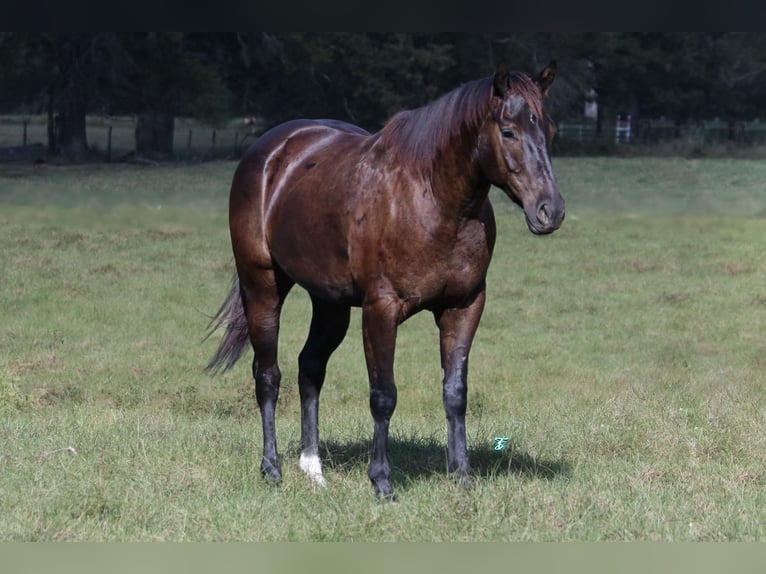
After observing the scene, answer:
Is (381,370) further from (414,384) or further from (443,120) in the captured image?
(414,384)

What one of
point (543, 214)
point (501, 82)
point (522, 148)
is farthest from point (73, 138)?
point (543, 214)

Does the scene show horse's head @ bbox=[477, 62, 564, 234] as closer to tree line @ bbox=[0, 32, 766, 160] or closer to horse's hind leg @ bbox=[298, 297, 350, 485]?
horse's hind leg @ bbox=[298, 297, 350, 485]

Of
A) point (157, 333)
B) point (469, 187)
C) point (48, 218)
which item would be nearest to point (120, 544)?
point (469, 187)

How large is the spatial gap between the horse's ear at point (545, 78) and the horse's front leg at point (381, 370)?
1267mm

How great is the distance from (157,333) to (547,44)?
1897 cm

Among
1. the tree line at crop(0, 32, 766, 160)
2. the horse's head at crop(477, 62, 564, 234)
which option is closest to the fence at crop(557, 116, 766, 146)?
the tree line at crop(0, 32, 766, 160)

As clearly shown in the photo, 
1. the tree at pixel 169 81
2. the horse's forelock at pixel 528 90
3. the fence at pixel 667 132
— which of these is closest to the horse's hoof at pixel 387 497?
the horse's forelock at pixel 528 90

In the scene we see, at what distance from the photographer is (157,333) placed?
43.5 feet

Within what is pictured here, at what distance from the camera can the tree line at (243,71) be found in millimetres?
26203

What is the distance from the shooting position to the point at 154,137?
2962 cm

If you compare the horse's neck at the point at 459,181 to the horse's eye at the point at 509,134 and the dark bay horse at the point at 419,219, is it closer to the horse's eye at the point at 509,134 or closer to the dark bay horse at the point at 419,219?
the dark bay horse at the point at 419,219

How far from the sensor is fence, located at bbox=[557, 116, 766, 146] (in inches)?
1454

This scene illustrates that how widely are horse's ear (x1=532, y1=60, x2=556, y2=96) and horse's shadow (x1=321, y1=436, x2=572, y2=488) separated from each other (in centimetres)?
196

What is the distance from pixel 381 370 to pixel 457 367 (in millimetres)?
404
